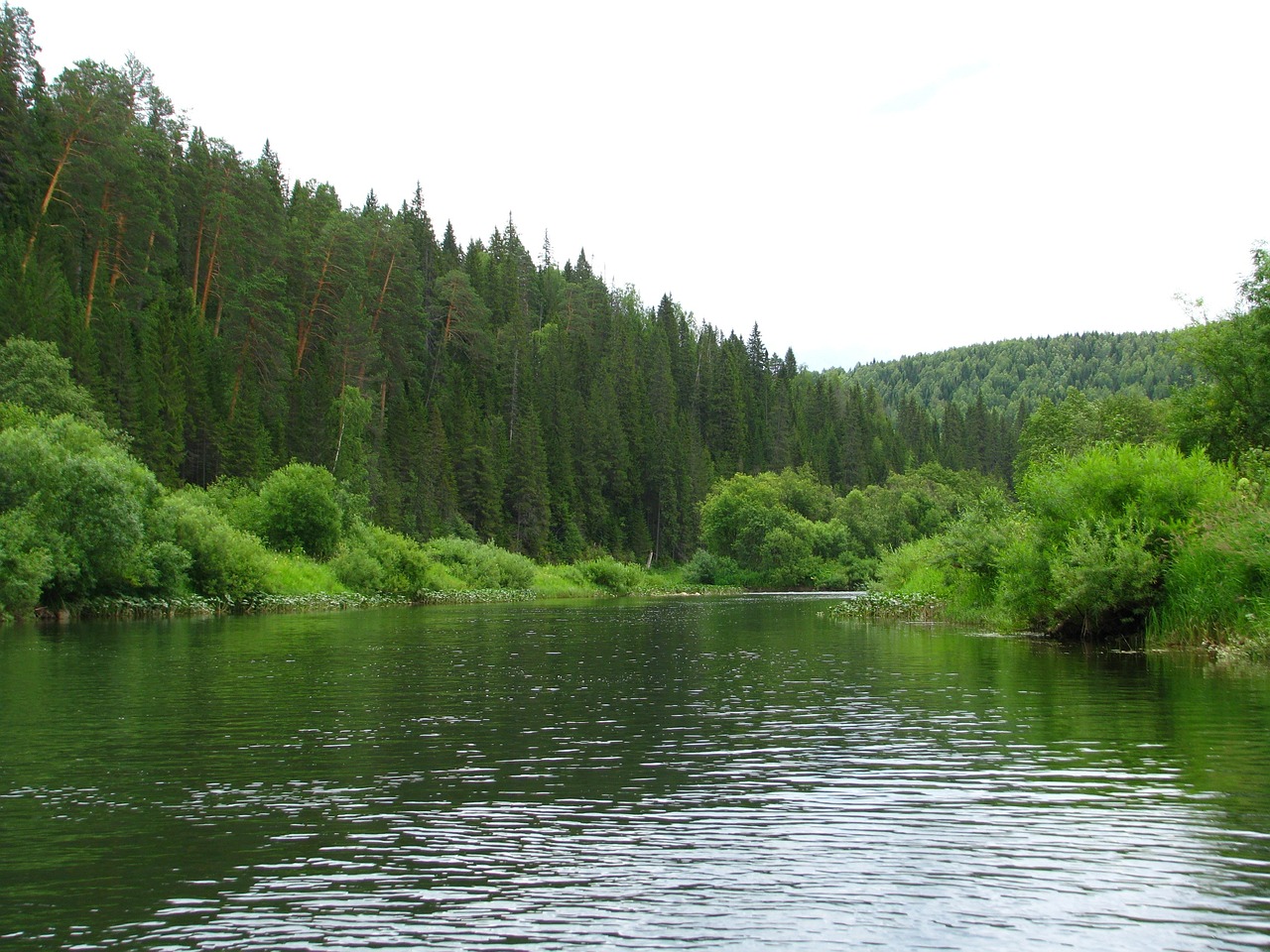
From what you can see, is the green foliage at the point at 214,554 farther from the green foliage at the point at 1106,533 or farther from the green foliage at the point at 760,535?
the green foliage at the point at 760,535

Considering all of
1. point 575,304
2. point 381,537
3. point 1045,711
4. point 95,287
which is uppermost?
point 575,304

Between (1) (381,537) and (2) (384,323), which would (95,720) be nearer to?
(1) (381,537)

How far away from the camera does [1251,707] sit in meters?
18.7

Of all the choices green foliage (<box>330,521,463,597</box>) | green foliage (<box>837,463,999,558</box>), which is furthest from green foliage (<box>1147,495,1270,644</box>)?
green foliage (<box>837,463,999,558</box>)

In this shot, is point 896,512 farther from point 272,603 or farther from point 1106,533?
point 1106,533

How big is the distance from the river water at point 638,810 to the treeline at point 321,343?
61.2 m

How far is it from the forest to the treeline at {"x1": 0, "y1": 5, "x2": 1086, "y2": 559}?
29 cm

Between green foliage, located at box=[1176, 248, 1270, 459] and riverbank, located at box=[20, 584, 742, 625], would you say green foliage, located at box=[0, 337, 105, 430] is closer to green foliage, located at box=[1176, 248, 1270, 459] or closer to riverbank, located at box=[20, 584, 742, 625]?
riverbank, located at box=[20, 584, 742, 625]

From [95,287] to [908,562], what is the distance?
6196 centimetres

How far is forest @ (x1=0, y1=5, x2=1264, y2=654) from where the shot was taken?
52.6 metres

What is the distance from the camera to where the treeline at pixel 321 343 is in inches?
3049

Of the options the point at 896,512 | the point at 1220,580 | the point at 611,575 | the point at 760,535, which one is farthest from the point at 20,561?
the point at 896,512

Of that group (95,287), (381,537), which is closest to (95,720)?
(381,537)

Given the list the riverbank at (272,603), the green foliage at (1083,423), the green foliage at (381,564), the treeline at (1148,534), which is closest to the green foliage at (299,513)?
the green foliage at (381,564)
